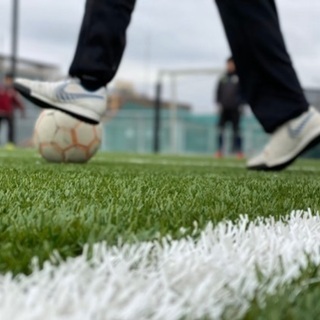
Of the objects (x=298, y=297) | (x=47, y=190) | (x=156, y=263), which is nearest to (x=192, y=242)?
(x=156, y=263)

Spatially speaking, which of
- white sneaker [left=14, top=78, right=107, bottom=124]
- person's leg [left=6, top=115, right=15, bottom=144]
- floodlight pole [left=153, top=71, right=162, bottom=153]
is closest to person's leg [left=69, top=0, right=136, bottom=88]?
white sneaker [left=14, top=78, right=107, bottom=124]

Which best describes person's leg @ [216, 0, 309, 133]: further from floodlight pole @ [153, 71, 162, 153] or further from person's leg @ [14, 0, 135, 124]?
floodlight pole @ [153, 71, 162, 153]

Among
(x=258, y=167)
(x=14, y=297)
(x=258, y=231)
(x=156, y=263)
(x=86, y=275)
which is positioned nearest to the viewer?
(x=14, y=297)

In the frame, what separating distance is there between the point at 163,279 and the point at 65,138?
9.26ft

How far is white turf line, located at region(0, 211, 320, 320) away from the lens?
0.74 meters

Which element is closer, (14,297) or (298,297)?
(14,297)

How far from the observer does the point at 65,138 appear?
3.64 meters

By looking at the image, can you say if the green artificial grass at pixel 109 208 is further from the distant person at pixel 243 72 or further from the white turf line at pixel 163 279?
the distant person at pixel 243 72

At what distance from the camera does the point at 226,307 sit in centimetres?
82

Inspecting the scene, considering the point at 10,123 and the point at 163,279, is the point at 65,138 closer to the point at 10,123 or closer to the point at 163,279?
the point at 163,279

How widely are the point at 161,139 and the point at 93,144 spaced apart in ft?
41.1

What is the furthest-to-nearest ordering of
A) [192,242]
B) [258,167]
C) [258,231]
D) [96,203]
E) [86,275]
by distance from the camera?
[258,167] < [96,203] < [258,231] < [192,242] < [86,275]

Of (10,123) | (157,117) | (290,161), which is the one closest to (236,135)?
(157,117)

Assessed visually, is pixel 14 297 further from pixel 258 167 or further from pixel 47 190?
pixel 258 167
